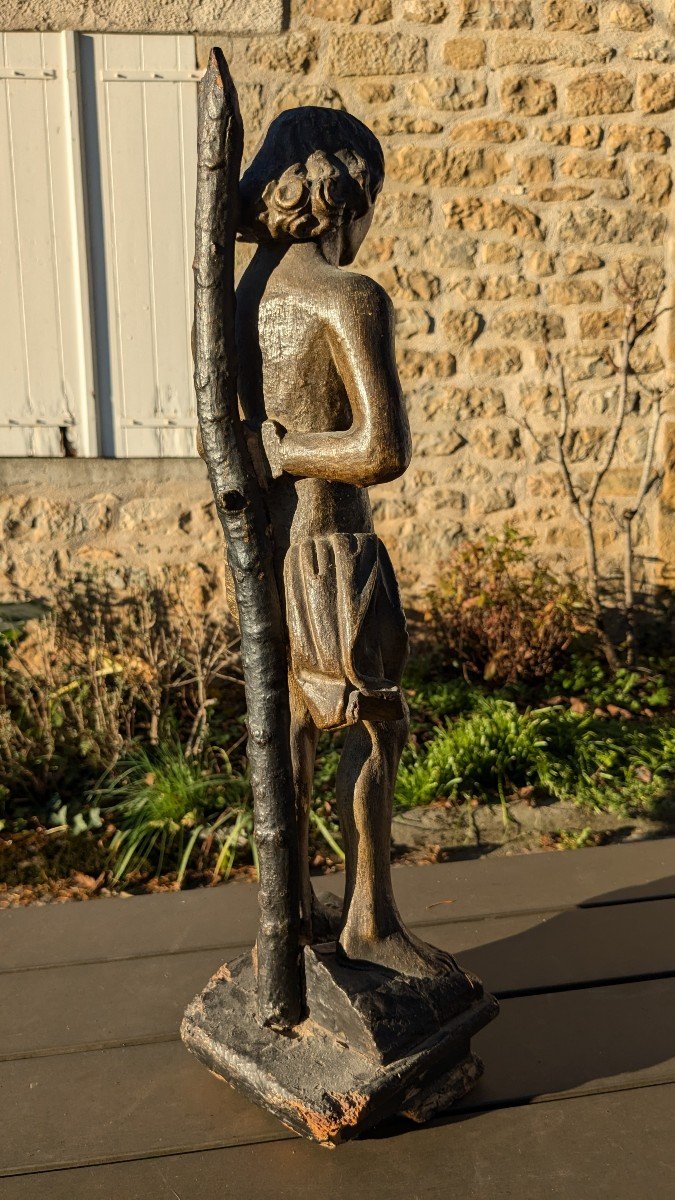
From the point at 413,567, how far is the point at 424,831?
2020 mm

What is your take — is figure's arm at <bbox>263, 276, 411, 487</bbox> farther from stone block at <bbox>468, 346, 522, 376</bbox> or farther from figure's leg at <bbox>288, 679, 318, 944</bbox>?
stone block at <bbox>468, 346, 522, 376</bbox>

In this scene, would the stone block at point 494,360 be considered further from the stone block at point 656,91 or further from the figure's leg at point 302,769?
the figure's leg at point 302,769

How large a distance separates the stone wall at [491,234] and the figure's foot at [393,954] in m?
3.55

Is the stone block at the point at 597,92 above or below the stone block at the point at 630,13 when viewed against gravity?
below

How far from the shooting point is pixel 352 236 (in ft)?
6.45

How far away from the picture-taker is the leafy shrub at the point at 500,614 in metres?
5.02

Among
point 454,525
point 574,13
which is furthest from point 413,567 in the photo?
point 574,13

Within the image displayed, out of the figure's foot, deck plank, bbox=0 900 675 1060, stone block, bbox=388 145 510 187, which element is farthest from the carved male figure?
stone block, bbox=388 145 510 187

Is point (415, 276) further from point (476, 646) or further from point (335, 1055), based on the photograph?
point (335, 1055)

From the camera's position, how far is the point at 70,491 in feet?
17.3

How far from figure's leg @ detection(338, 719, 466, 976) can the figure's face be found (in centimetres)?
91

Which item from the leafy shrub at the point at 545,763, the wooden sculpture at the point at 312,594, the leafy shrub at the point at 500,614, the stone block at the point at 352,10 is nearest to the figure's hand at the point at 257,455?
the wooden sculpture at the point at 312,594

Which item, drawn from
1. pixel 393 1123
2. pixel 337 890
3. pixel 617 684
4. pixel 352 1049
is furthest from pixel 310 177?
pixel 617 684

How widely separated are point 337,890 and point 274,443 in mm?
1692
